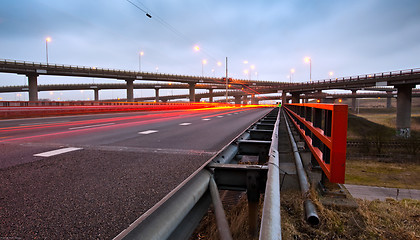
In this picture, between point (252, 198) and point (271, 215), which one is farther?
point (252, 198)

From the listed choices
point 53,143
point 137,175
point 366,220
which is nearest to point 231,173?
point 366,220

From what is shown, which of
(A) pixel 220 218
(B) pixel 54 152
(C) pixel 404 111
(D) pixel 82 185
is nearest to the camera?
(A) pixel 220 218

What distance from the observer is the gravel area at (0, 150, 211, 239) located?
224 centimetres

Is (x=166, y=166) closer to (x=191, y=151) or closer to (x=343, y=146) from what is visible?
(x=191, y=151)

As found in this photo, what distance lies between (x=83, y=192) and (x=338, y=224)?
9.70ft

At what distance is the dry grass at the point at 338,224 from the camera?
90.3 inches

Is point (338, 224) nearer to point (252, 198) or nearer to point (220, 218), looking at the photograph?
point (252, 198)

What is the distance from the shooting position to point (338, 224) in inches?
94.4

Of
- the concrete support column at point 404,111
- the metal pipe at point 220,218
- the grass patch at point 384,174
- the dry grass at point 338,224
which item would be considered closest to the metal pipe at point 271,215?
the metal pipe at point 220,218

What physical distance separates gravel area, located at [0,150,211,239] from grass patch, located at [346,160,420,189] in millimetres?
30772

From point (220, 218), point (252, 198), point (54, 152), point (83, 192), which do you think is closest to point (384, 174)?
point (252, 198)

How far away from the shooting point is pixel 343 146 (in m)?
2.62

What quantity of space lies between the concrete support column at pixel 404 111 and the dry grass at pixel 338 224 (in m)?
60.4

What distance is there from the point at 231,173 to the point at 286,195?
2.73ft
